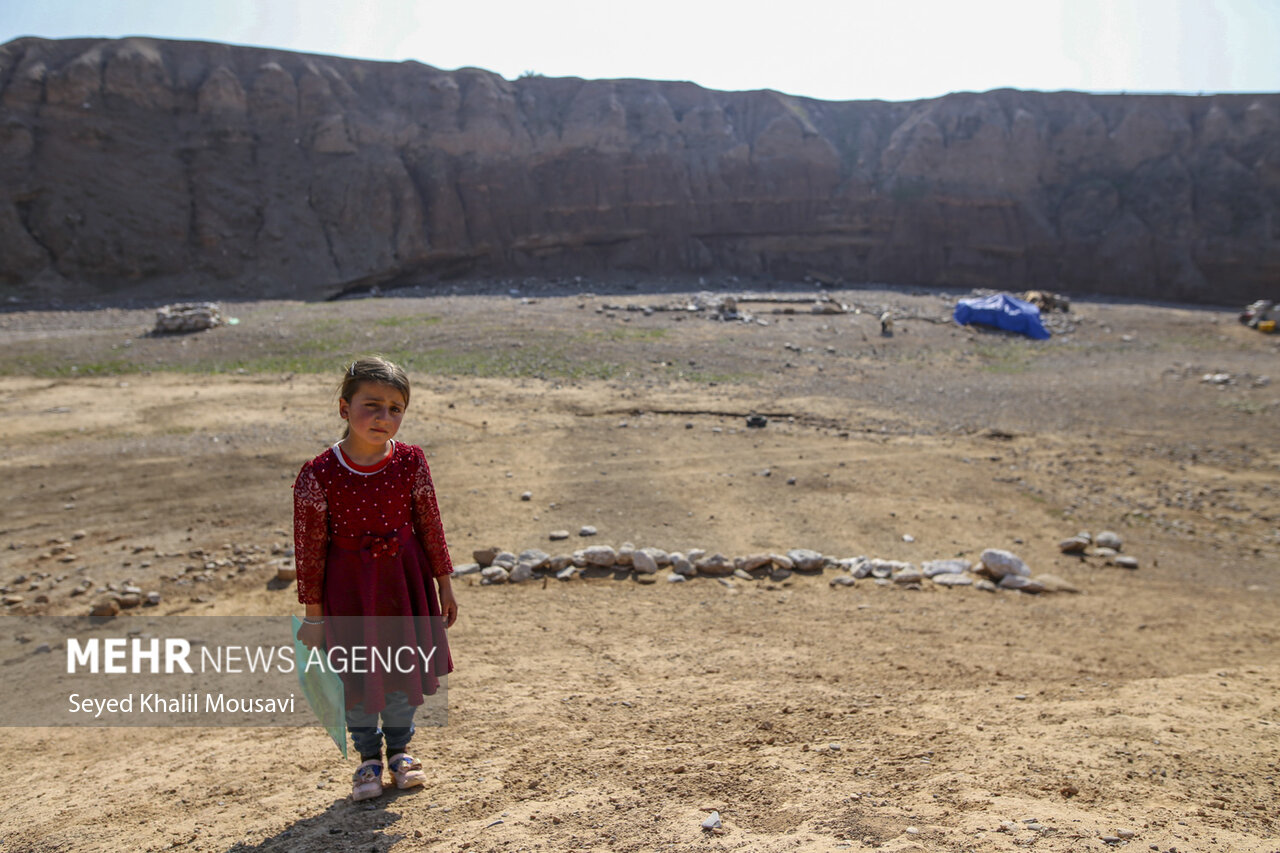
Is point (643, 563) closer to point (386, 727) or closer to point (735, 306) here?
point (386, 727)

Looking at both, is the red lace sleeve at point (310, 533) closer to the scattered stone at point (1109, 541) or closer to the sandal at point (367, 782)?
the sandal at point (367, 782)

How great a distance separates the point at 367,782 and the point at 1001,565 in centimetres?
526

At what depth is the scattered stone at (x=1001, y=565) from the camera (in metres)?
6.60

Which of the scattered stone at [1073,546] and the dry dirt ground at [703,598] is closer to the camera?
the dry dirt ground at [703,598]

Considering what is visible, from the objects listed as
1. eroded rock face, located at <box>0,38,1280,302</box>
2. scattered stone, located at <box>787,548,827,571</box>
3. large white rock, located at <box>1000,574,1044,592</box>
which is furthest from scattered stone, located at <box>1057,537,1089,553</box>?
eroded rock face, located at <box>0,38,1280,302</box>

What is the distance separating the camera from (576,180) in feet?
98.7

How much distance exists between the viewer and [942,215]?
3175 centimetres

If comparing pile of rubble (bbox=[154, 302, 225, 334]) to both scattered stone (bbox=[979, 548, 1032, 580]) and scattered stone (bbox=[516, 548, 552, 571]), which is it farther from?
scattered stone (bbox=[979, 548, 1032, 580])

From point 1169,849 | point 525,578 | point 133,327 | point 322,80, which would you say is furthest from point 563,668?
point 322,80

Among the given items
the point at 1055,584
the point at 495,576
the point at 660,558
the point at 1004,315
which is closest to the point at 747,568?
the point at 660,558

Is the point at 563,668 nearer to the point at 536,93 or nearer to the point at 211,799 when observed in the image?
the point at 211,799

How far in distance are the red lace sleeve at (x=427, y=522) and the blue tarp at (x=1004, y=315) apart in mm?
20011

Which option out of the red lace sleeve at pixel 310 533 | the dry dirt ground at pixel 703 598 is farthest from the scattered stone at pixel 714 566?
the red lace sleeve at pixel 310 533

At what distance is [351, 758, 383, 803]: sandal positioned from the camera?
3.08m
